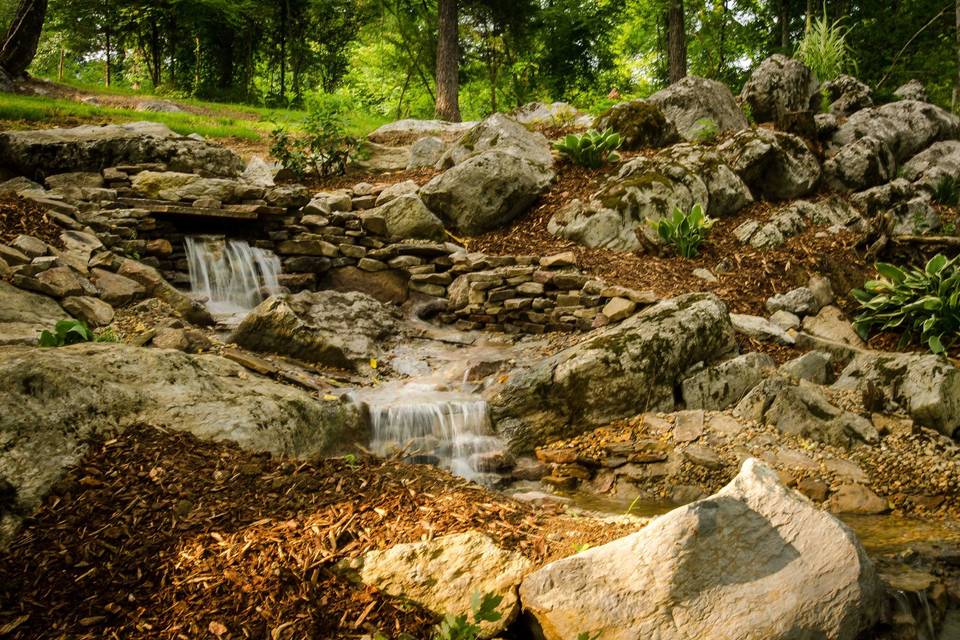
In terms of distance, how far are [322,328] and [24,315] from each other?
9.30 feet

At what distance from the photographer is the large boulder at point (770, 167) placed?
393 inches

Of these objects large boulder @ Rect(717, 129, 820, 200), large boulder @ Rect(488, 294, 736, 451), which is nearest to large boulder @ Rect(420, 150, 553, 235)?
large boulder @ Rect(717, 129, 820, 200)

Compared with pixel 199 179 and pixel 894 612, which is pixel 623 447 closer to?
pixel 894 612

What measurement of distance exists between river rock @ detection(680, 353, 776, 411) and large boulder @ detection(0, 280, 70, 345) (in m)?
5.42

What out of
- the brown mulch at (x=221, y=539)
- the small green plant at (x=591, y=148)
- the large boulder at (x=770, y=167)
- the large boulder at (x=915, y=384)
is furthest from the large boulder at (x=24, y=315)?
the large boulder at (x=770, y=167)

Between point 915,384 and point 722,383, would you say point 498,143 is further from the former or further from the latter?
point 915,384

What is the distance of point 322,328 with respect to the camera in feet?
22.9

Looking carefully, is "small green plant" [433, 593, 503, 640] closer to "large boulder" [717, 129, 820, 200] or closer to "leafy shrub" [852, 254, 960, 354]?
"leafy shrub" [852, 254, 960, 354]

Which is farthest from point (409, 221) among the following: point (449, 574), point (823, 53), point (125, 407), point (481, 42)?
point (481, 42)

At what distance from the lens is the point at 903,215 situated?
30.9 feet

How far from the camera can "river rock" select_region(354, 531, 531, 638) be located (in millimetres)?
2445

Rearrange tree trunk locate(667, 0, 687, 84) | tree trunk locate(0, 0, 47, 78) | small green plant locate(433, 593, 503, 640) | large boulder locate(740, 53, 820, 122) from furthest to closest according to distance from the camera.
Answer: tree trunk locate(667, 0, 687, 84) < tree trunk locate(0, 0, 47, 78) < large boulder locate(740, 53, 820, 122) < small green plant locate(433, 593, 503, 640)

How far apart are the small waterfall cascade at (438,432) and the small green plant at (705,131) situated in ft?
25.5

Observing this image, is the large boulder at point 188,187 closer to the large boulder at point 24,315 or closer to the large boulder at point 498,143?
the large boulder at point 24,315
